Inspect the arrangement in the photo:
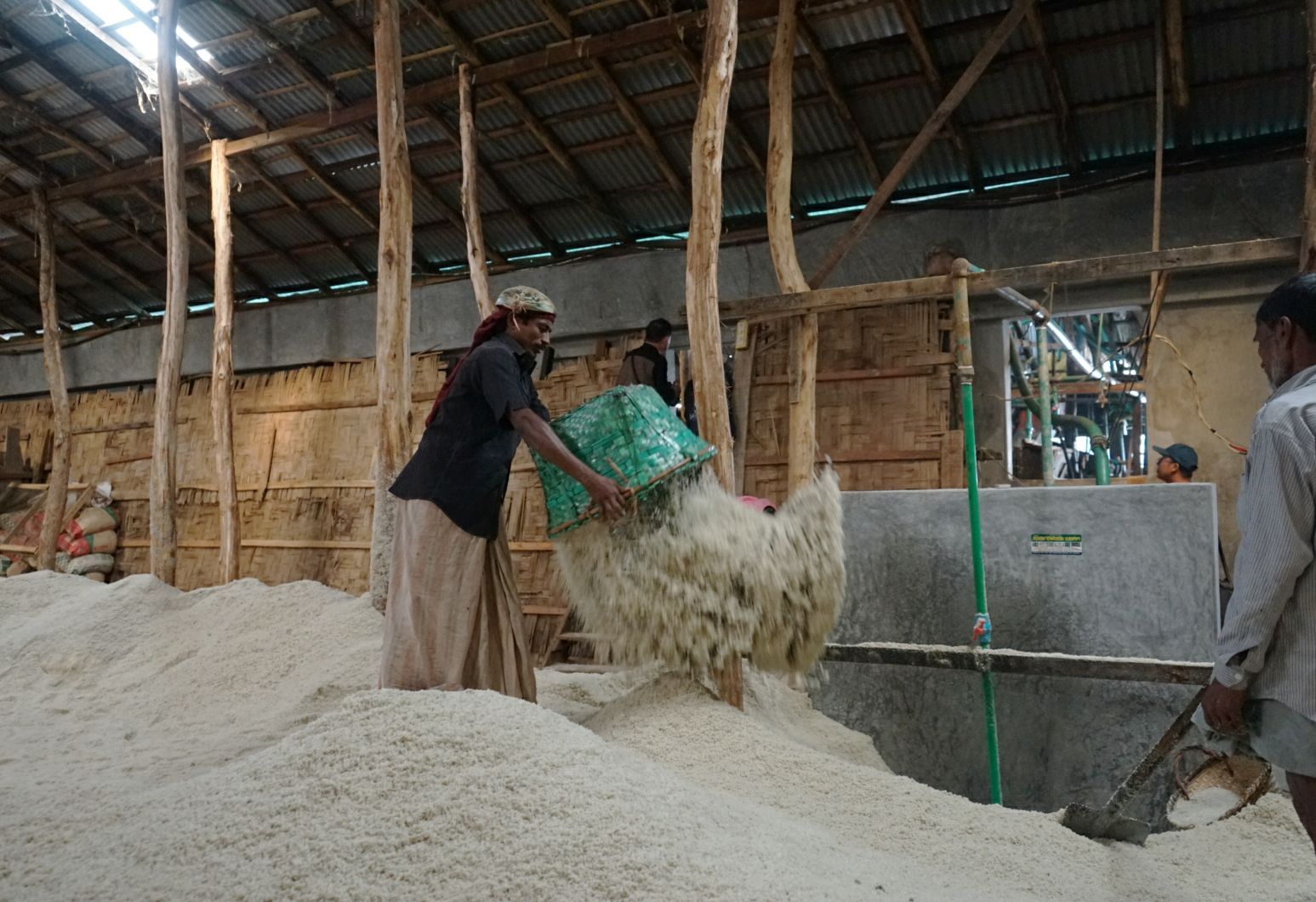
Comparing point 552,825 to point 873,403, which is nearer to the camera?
point 552,825

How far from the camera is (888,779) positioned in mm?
2514

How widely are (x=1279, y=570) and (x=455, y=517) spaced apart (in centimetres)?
221

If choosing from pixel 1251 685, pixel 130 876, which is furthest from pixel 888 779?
pixel 130 876

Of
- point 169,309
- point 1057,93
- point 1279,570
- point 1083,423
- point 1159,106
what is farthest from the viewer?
point 169,309

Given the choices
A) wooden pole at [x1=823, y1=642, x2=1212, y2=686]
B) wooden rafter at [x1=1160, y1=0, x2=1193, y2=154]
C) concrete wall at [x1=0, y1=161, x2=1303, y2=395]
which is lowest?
wooden pole at [x1=823, y1=642, x2=1212, y2=686]

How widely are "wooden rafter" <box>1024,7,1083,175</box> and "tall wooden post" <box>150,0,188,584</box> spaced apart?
5330 millimetres

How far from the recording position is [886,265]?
6.05 m

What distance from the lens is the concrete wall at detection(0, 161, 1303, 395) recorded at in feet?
16.8

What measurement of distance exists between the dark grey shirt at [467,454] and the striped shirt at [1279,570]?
1899mm

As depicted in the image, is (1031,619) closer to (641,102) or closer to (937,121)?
(937,121)

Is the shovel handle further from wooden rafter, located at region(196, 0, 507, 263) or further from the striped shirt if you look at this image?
wooden rafter, located at region(196, 0, 507, 263)

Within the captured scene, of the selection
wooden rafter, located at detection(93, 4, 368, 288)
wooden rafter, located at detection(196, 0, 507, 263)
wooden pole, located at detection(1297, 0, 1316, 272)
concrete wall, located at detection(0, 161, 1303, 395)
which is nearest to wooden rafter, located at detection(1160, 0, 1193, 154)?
concrete wall, located at detection(0, 161, 1303, 395)

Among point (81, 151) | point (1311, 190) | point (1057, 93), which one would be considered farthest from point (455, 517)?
point (81, 151)

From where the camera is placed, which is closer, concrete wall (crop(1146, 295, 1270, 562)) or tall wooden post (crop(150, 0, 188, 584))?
concrete wall (crop(1146, 295, 1270, 562))
